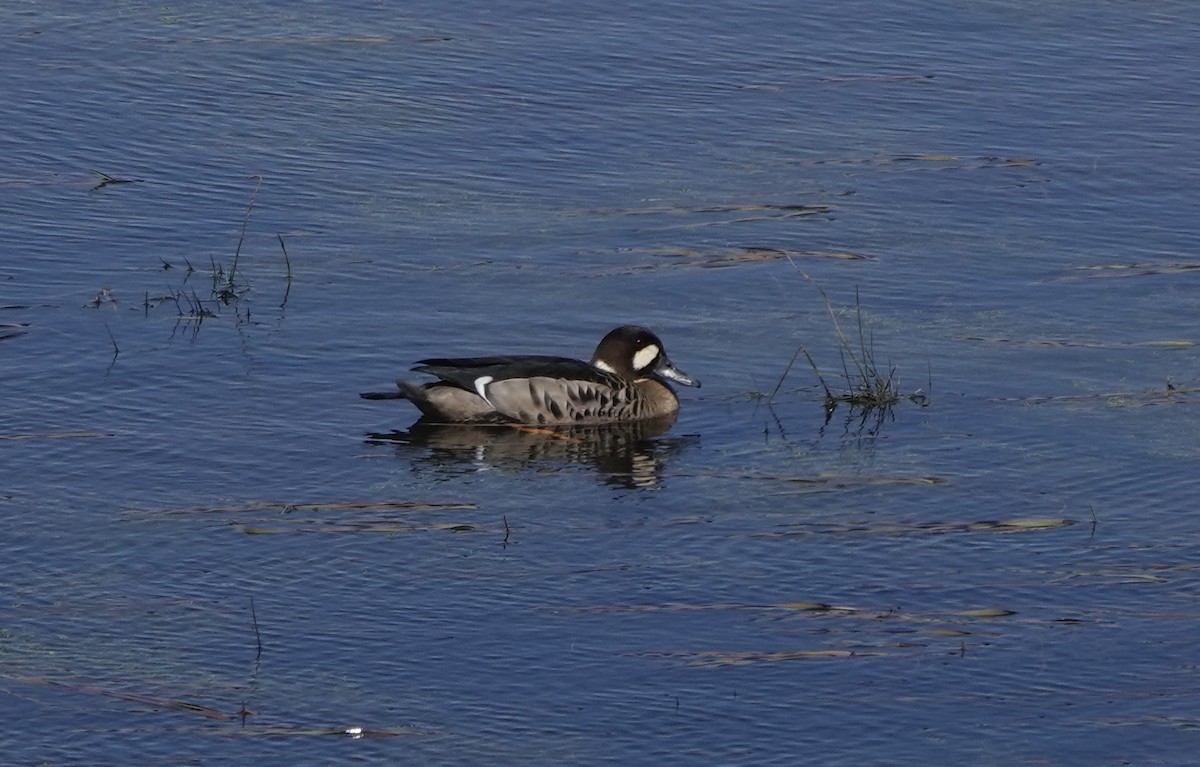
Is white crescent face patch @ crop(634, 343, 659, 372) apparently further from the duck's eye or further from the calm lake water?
the calm lake water

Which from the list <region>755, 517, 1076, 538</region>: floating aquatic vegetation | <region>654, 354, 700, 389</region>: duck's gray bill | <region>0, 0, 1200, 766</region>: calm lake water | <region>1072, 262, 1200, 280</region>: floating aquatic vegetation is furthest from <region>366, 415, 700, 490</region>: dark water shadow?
<region>1072, 262, 1200, 280</region>: floating aquatic vegetation

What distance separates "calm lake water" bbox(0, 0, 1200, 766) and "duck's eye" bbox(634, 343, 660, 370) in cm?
42

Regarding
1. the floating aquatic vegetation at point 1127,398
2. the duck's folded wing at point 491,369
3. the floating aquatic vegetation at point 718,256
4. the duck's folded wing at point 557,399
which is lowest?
the duck's folded wing at point 557,399

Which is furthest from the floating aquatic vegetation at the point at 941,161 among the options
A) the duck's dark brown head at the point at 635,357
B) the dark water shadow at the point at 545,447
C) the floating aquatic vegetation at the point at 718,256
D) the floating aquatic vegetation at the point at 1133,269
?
the dark water shadow at the point at 545,447

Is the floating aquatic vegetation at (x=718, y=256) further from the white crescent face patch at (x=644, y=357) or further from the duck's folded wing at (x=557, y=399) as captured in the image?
the white crescent face patch at (x=644, y=357)

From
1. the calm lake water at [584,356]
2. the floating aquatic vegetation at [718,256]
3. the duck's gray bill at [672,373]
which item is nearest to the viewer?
the calm lake water at [584,356]

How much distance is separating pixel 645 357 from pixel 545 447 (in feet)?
2.59

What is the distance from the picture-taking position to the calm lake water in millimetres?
9500

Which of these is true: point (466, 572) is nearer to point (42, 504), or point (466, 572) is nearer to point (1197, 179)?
point (42, 504)

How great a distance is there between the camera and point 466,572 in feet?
35.5

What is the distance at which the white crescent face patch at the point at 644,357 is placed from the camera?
13703mm

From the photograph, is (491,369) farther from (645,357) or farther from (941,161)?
(941,161)

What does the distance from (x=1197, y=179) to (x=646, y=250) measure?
4257mm

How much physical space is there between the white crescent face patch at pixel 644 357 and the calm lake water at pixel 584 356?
0.42 meters
